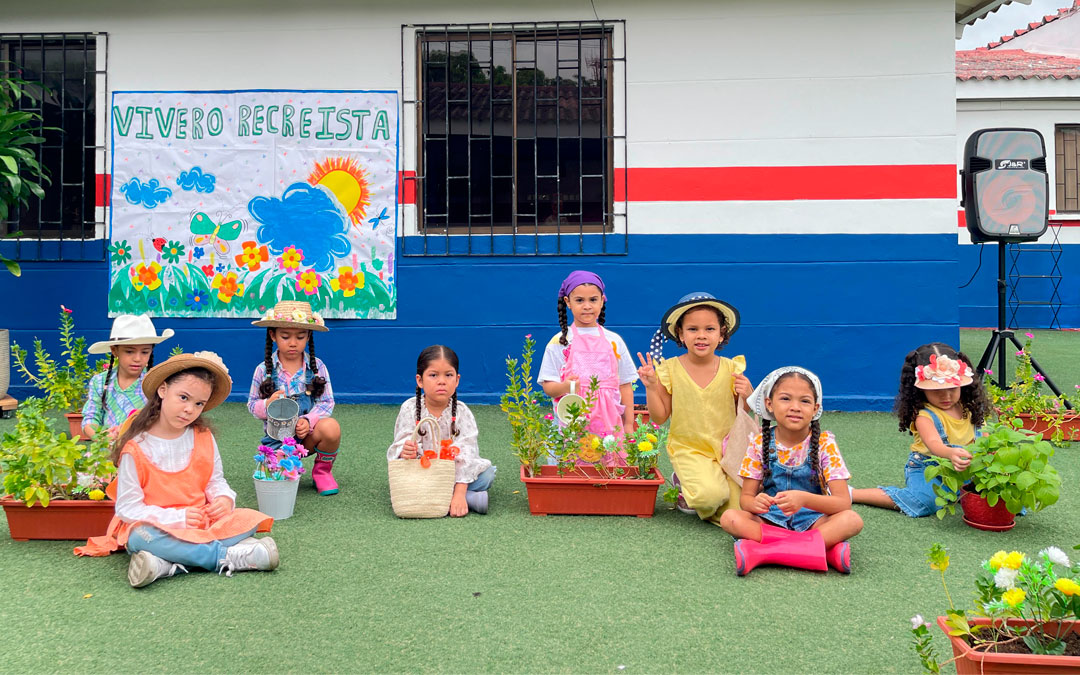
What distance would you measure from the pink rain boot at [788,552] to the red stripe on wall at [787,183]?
395 centimetres

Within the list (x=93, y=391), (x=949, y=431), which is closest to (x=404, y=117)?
(x=93, y=391)

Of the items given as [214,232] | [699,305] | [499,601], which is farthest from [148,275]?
[499,601]

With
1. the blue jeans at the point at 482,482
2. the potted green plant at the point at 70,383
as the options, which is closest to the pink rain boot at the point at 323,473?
the blue jeans at the point at 482,482

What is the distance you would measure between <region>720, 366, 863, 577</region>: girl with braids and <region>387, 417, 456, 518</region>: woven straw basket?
1.26m

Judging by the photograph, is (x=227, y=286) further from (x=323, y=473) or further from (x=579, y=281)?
(x=579, y=281)

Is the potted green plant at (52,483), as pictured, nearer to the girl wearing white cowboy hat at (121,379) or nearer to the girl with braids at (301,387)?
the girl wearing white cowboy hat at (121,379)

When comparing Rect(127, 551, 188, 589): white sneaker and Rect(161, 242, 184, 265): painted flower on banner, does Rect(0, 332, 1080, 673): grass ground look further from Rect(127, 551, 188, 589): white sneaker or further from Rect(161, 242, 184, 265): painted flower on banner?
Rect(161, 242, 184, 265): painted flower on banner

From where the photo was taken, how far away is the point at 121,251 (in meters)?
6.93

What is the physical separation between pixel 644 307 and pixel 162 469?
14.0 ft

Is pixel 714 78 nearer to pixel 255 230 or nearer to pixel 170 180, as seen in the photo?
pixel 255 230

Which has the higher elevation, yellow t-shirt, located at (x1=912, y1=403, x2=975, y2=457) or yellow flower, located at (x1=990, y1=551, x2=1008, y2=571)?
yellow t-shirt, located at (x1=912, y1=403, x2=975, y2=457)

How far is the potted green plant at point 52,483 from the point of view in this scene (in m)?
3.46

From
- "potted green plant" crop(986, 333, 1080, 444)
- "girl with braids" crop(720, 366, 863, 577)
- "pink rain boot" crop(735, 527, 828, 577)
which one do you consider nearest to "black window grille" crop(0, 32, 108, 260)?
"girl with braids" crop(720, 366, 863, 577)

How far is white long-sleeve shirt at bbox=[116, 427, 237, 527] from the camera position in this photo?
3.19 meters
